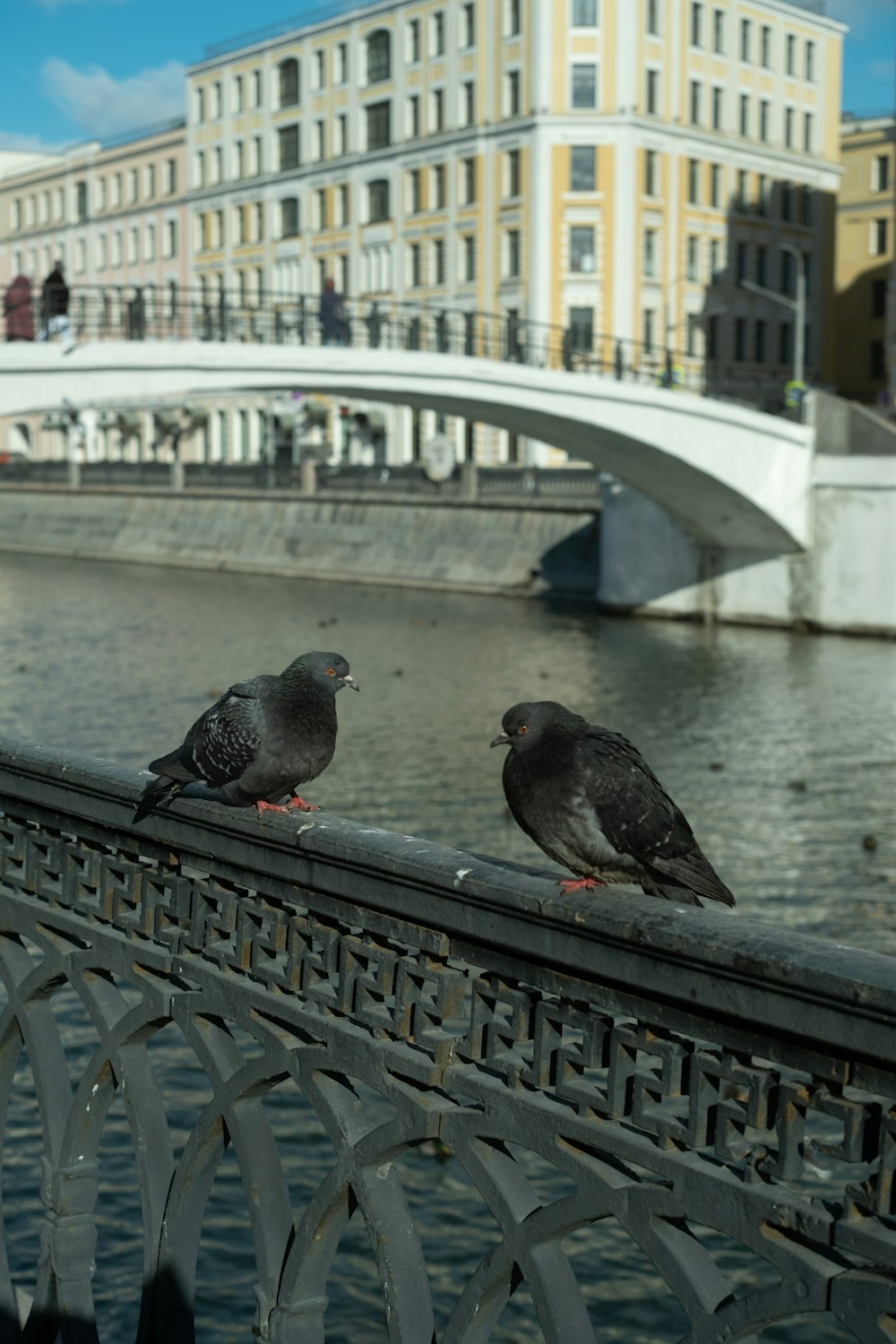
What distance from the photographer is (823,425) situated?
3438 cm

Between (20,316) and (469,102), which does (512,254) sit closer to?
(469,102)

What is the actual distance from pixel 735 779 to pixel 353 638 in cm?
1330

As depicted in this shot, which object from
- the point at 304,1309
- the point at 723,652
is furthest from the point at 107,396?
the point at 304,1309

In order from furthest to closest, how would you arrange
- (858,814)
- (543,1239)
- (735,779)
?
(735,779) → (858,814) → (543,1239)

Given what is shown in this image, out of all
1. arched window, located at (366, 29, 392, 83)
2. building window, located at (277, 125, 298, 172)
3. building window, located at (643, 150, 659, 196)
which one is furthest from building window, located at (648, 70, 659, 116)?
building window, located at (277, 125, 298, 172)

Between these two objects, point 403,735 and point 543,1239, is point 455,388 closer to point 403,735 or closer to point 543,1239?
point 403,735

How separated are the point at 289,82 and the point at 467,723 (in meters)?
59.9

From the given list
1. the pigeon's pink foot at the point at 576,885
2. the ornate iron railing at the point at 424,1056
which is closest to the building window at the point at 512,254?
the ornate iron railing at the point at 424,1056

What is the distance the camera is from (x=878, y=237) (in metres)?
72.2

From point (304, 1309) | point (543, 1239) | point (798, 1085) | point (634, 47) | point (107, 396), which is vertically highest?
point (634, 47)

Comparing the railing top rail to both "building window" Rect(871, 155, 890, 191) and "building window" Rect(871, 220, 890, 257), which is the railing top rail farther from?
"building window" Rect(871, 155, 890, 191)

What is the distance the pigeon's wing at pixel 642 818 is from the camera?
112 inches

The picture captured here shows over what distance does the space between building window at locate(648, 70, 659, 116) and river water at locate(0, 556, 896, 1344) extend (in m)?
29.8

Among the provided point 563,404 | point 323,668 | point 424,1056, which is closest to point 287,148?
point 563,404
